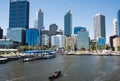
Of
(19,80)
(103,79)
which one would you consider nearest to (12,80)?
(19,80)

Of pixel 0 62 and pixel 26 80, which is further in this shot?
pixel 0 62

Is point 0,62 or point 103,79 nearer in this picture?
point 103,79

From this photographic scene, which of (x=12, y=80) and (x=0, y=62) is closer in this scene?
(x=12, y=80)

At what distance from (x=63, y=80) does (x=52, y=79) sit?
12.6ft

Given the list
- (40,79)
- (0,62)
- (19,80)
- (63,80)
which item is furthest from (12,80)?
(0,62)

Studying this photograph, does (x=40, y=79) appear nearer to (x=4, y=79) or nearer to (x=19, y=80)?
(x=19, y=80)

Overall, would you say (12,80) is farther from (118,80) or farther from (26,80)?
(118,80)

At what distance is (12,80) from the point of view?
7862 cm

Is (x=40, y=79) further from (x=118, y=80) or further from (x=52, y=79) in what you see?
(x=118, y=80)

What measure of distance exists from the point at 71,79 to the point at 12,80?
19923 mm

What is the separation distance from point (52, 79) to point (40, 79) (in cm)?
410

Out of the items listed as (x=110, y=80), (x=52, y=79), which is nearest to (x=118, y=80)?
(x=110, y=80)

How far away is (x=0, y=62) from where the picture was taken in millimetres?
147125

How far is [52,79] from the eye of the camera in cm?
8044
